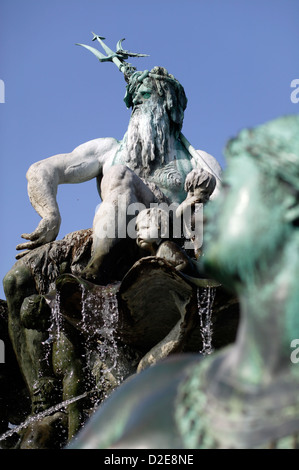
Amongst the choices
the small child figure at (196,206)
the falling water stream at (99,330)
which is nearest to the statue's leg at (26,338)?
the falling water stream at (99,330)

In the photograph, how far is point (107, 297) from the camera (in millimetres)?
5051

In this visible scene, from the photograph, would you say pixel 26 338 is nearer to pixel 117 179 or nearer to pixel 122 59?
pixel 117 179

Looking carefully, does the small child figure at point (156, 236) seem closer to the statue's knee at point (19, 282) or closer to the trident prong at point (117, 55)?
the statue's knee at point (19, 282)

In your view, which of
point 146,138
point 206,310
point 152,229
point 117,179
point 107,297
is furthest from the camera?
point 146,138

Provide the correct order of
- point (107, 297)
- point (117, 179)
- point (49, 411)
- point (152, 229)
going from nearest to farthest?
point (107, 297) < point (152, 229) < point (49, 411) < point (117, 179)

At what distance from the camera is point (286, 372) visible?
3.25ft

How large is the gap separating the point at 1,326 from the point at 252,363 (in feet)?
19.0

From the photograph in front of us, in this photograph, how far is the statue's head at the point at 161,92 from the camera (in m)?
7.51

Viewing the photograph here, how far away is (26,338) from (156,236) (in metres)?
1.67

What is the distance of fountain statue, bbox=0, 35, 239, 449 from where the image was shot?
16.1 ft

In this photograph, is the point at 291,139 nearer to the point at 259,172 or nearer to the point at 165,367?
the point at 259,172

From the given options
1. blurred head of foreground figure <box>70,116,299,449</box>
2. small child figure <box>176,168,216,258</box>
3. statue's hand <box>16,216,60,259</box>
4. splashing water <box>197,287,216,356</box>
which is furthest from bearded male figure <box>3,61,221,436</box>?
blurred head of foreground figure <box>70,116,299,449</box>

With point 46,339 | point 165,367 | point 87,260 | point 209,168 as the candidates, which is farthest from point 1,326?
point 165,367

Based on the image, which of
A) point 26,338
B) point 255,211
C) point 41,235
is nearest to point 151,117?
point 41,235
